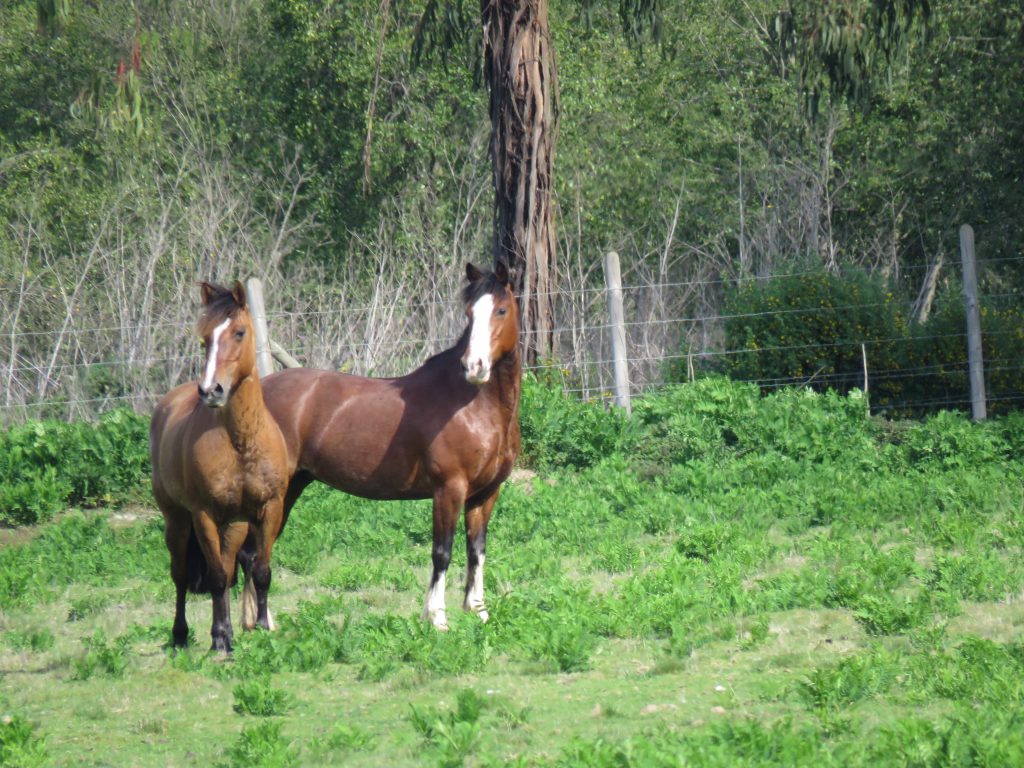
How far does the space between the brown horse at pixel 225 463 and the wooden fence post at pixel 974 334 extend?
8.50 metres

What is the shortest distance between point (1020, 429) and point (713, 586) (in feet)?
18.3

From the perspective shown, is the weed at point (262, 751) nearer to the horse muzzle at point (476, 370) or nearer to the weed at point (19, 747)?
the weed at point (19, 747)

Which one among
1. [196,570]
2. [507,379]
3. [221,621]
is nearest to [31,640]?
[196,570]

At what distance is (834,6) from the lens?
513 inches

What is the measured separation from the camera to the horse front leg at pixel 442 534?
24.5ft

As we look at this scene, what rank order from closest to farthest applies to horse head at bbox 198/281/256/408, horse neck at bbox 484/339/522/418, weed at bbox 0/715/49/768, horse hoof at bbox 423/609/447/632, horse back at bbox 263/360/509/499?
weed at bbox 0/715/49/768
horse head at bbox 198/281/256/408
horse hoof at bbox 423/609/447/632
horse back at bbox 263/360/509/499
horse neck at bbox 484/339/522/418

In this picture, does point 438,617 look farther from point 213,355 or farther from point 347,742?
point 347,742

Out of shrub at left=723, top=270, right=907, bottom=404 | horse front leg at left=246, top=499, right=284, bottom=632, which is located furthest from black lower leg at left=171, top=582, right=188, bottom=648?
shrub at left=723, top=270, right=907, bottom=404

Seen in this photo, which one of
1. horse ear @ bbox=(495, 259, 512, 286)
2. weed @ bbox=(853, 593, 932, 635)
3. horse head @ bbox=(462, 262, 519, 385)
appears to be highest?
horse ear @ bbox=(495, 259, 512, 286)

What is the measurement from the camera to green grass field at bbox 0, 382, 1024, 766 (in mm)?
4898

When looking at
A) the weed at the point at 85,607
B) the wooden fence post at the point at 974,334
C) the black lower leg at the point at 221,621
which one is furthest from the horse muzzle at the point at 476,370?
the wooden fence post at the point at 974,334

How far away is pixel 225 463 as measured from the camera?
22.5ft

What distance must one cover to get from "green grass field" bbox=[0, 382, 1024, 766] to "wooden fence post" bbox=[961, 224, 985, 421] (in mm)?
1285

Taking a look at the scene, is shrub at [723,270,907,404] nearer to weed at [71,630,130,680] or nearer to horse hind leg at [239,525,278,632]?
horse hind leg at [239,525,278,632]
